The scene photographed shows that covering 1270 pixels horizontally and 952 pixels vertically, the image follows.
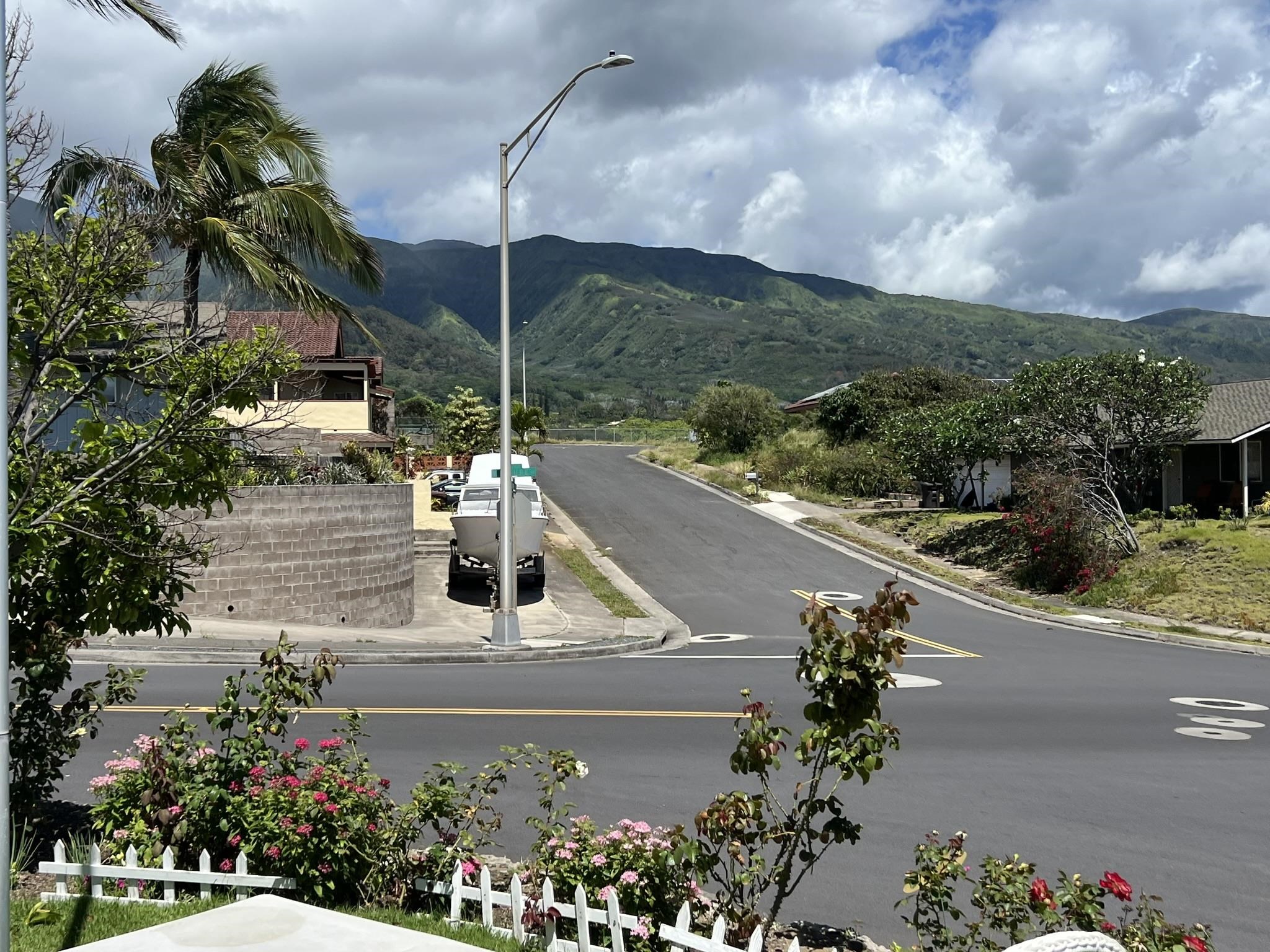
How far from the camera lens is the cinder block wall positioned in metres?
17.7

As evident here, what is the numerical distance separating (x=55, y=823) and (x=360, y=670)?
7986mm

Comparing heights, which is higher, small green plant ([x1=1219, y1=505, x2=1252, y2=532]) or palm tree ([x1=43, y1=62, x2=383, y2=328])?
palm tree ([x1=43, y1=62, x2=383, y2=328])

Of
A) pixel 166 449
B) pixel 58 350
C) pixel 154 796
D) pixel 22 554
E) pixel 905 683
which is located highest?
pixel 58 350

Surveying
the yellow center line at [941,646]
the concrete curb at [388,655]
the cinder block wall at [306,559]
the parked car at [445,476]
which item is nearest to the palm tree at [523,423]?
the parked car at [445,476]

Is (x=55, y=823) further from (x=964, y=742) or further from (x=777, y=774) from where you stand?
(x=964, y=742)

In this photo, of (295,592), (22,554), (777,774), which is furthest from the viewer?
(295,592)

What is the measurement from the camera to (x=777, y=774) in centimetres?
1005

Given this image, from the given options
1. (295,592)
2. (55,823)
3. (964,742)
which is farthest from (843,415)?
(55,823)

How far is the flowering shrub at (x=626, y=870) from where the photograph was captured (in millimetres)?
5133

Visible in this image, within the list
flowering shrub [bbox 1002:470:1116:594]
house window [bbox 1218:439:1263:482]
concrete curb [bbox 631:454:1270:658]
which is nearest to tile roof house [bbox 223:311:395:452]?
concrete curb [bbox 631:454:1270:658]

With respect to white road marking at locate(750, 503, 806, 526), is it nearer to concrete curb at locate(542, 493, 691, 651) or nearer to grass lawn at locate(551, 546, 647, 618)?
concrete curb at locate(542, 493, 691, 651)

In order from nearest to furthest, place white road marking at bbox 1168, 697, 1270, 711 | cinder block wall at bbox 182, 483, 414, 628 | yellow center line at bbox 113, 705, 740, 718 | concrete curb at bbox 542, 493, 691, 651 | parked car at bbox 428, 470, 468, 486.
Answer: yellow center line at bbox 113, 705, 740, 718 < white road marking at bbox 1168, 697, 1270, 711 < cinder block wall at bbox 182, 483, 414, 628 < concrete curb at bbox 542, 493, 691, 651 < parked car at bbox 428, 470, 468, 486

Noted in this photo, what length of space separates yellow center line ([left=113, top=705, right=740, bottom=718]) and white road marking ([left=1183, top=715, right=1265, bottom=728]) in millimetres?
5680

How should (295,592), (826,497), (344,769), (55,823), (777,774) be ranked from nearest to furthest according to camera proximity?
(344,769) → (55,823) → (777,774) → (295,592) → (826,497)
